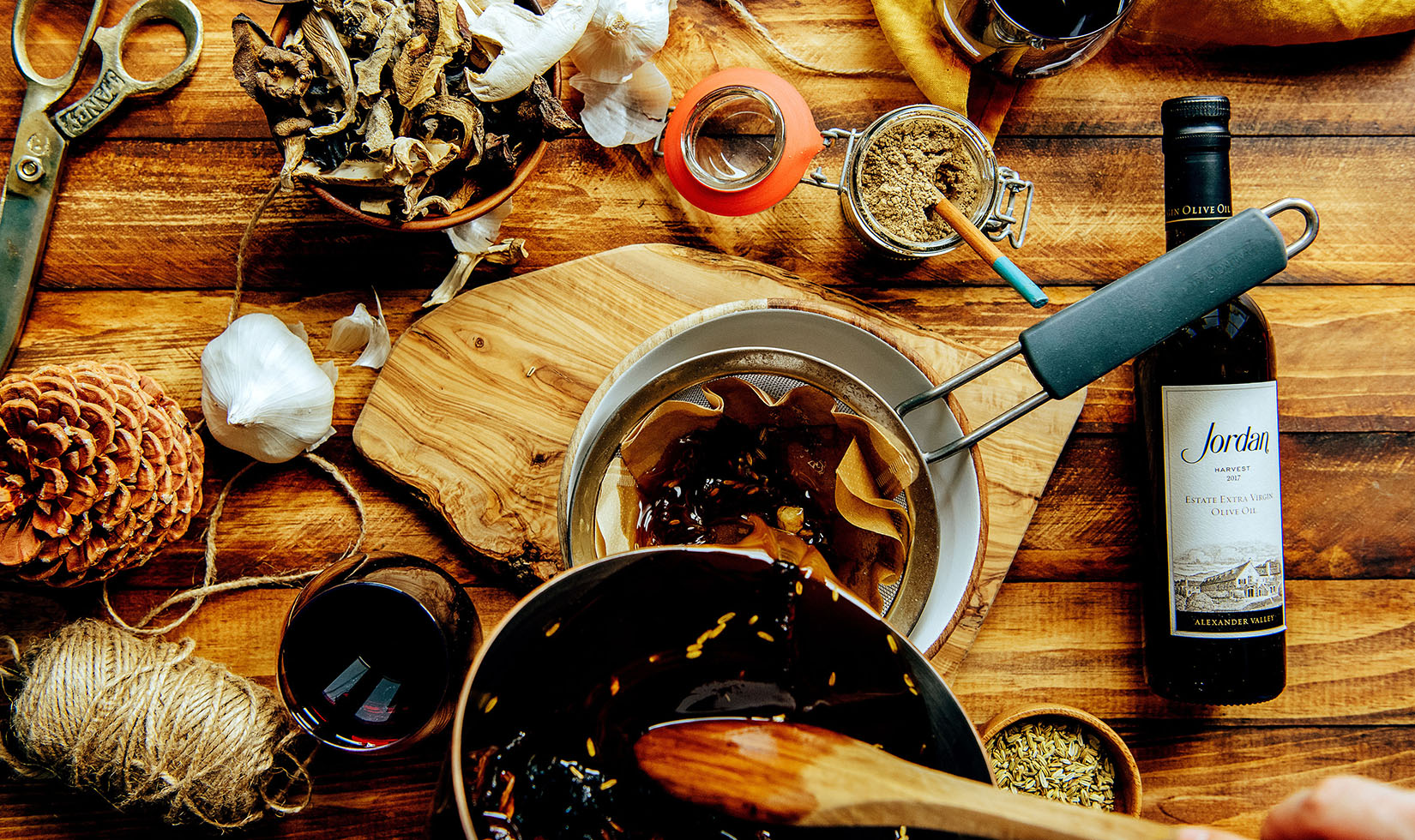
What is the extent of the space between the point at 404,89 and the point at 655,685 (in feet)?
1.98

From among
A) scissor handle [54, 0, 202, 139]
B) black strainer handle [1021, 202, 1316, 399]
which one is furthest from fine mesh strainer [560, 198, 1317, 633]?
scissor handle [54, 0, 202, 139]

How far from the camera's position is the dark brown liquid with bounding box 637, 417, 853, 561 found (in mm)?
798

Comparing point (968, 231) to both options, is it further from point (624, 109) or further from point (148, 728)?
point (148, 728)

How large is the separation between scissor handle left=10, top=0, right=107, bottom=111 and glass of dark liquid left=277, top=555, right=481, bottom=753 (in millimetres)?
635

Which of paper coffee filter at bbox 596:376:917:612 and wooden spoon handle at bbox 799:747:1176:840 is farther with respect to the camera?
paper coffee filter at bbox 596:376:917:612

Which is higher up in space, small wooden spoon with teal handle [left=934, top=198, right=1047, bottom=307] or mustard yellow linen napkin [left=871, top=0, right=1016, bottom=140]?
mustard yellow linen napkin [left=871, top=0, right=1016, bottom=140]

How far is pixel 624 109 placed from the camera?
898 mm

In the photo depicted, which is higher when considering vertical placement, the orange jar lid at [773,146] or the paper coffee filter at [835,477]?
the orange jar lid at [773,146]

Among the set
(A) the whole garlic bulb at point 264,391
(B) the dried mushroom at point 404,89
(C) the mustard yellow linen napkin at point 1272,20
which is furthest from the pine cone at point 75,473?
(C) the mustard yellow linen napkin at point 1272,20

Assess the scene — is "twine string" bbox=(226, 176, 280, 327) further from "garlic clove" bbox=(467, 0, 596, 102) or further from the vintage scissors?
"garlic clove" bbox=(467, 0, 596, 102)

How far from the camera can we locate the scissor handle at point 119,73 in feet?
2.95

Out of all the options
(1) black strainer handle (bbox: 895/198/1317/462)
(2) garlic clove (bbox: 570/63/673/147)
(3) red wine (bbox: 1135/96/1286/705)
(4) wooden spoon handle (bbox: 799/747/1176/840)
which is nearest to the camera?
(4) wooden spoon handle (bbox: 799/747/1176/840)

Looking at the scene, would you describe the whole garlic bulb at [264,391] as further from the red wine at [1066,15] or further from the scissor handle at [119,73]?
the red wine at [1066,15]

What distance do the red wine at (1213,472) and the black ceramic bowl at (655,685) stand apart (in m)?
0.42
